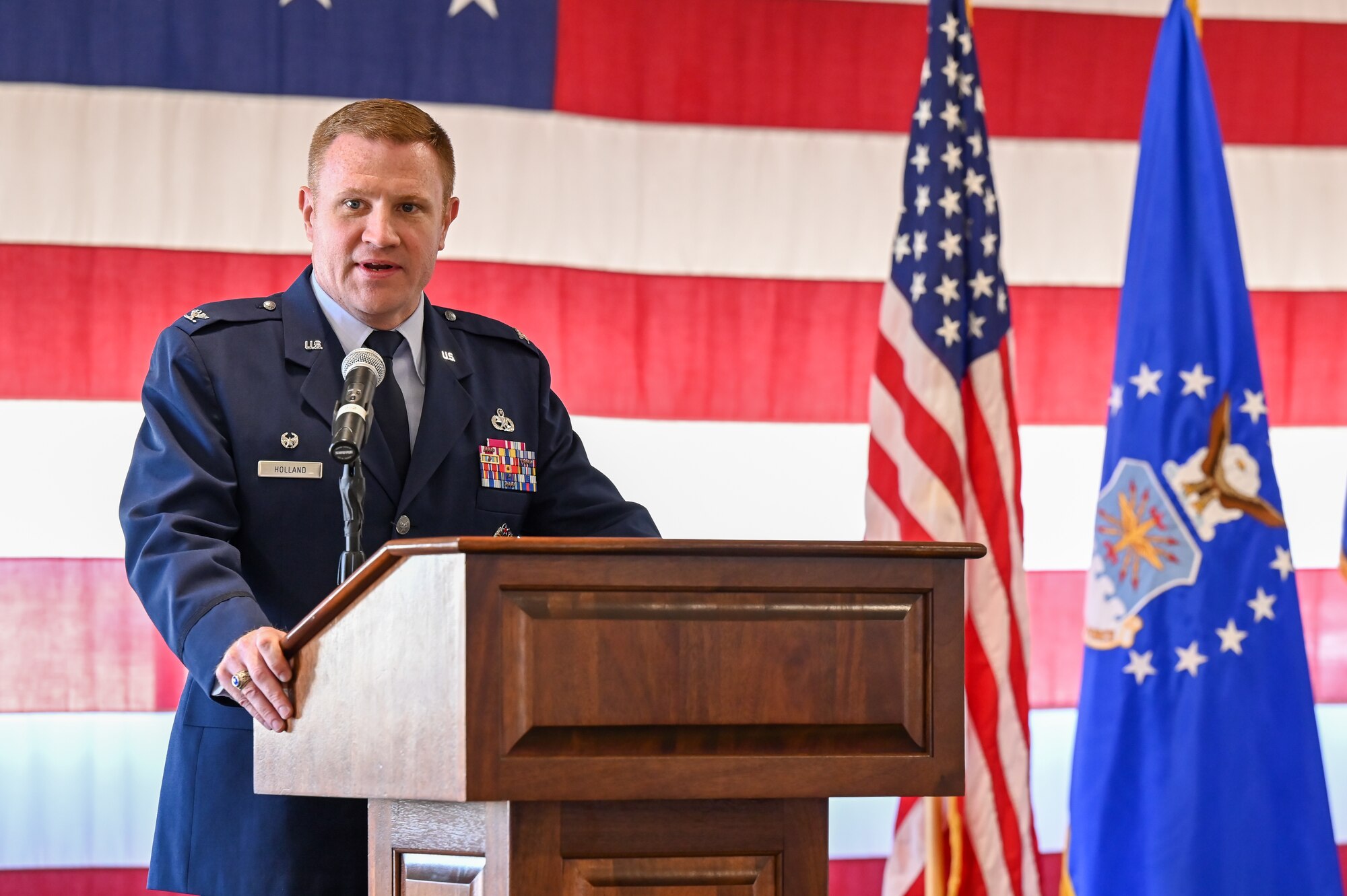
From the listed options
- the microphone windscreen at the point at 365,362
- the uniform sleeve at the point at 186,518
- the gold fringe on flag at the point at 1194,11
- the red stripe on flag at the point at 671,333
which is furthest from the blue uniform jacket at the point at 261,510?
the gold fringe on flag at the point at 1194,11

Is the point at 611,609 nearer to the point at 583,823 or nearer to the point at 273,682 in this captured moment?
the point at 583,823

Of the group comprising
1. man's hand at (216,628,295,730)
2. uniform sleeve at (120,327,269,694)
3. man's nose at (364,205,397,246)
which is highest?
man's nose at (364,205,397,246)

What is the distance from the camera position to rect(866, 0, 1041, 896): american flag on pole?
8.36ft

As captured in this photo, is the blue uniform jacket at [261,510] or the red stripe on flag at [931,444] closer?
the blue uniform jacket at [261,510]

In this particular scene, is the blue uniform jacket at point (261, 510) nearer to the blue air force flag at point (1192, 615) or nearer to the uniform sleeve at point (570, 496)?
the uniform sleeve at point (570, 496)

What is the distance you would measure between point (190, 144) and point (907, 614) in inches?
81.4

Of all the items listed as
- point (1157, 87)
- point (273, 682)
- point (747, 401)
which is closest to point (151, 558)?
Answer: point (273, 682)

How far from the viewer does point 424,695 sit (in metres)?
1.05

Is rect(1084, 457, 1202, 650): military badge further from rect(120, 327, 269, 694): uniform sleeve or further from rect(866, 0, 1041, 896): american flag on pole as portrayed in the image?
rect(120, 327, 269, 694): uniform sleeve

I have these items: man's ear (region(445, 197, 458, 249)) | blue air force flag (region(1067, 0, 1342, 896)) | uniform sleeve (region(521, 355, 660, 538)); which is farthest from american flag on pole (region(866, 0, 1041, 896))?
man's ear (region(445, 197, 458, 249))

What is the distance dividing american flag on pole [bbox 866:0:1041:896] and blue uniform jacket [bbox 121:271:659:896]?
3.19 feet

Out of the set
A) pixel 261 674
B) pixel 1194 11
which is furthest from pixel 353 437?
pixel 1194 11

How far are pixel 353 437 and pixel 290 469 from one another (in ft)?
1.12

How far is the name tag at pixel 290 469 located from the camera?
1.58 meters
